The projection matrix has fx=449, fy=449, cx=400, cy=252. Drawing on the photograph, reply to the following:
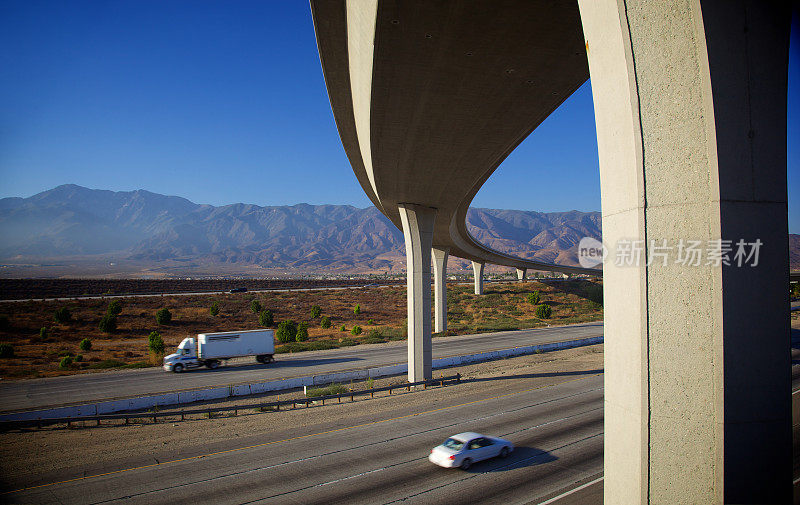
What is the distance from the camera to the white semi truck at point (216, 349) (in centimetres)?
3444

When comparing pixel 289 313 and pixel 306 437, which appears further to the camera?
pixel 289 313

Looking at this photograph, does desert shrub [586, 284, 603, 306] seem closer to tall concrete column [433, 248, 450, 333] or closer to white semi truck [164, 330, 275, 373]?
tall concrete column [433, 248, 450, 333]

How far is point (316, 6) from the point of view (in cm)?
1059

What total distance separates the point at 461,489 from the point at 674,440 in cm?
996

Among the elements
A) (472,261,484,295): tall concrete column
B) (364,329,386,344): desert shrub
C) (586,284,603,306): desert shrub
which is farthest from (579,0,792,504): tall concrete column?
(586,284,603,306): desert shrub

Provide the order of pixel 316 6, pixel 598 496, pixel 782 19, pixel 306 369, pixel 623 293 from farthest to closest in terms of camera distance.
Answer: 1. pixel 306 369
2. pixel 598 496
3. pixel 316 6
4. pixel 623 293
5. pixel 782 19

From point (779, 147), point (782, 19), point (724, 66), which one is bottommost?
point (779, 147)

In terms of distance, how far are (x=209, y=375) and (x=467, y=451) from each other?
80.5ft

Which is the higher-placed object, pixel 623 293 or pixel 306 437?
pixel 623 293

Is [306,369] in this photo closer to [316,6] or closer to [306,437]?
[306,437]

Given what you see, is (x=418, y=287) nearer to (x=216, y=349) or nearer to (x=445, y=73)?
(x=216, y=349)

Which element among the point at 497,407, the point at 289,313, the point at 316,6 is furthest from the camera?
the point at 289,313

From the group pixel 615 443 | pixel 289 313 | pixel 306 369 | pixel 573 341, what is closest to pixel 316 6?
pixel 615 443

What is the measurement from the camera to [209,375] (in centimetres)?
3278
